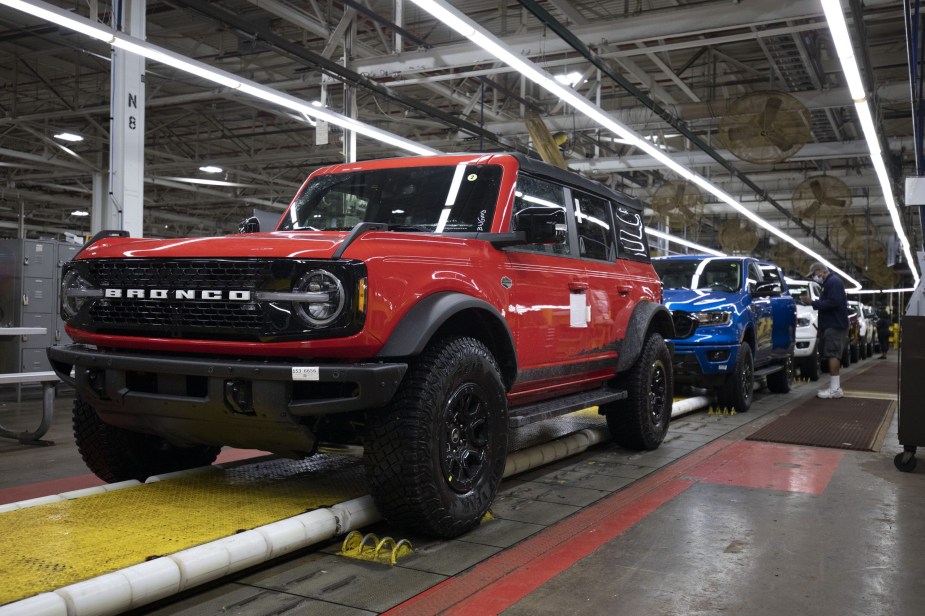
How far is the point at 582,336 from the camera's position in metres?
4.91

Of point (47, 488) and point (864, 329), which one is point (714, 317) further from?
point (864, 329)

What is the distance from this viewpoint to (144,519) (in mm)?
3312

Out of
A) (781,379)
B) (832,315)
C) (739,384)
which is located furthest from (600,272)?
(781,379)

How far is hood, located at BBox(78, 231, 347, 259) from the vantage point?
10.5ft

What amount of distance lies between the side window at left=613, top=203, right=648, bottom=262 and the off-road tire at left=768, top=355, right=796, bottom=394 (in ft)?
18.4

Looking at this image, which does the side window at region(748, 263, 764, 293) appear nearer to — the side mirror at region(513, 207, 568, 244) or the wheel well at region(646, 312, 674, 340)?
the wheel well at region(646, 312, 674, 340)

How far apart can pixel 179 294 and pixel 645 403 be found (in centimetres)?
360

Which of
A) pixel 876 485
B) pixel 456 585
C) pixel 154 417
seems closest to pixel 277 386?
pixel 154 417

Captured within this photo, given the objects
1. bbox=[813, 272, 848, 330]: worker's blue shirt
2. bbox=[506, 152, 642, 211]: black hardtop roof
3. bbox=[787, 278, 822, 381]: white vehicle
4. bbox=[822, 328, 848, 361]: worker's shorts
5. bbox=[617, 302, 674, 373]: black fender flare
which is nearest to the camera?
bbox=[506, 152, 642, 211]: black hardtop roof

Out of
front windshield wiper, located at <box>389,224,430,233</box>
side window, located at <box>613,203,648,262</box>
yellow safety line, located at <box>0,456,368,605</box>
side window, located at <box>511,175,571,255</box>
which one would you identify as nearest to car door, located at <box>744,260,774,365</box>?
side window, located at <box>613,203,648,262</box>

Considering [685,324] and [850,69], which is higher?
[850,69]

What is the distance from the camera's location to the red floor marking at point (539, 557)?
2.93 m

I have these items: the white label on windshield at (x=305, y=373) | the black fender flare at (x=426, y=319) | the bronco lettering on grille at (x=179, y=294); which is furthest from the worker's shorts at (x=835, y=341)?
the bronco lettering on grille at (x=179, y=294)

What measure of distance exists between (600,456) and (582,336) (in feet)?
4.53
